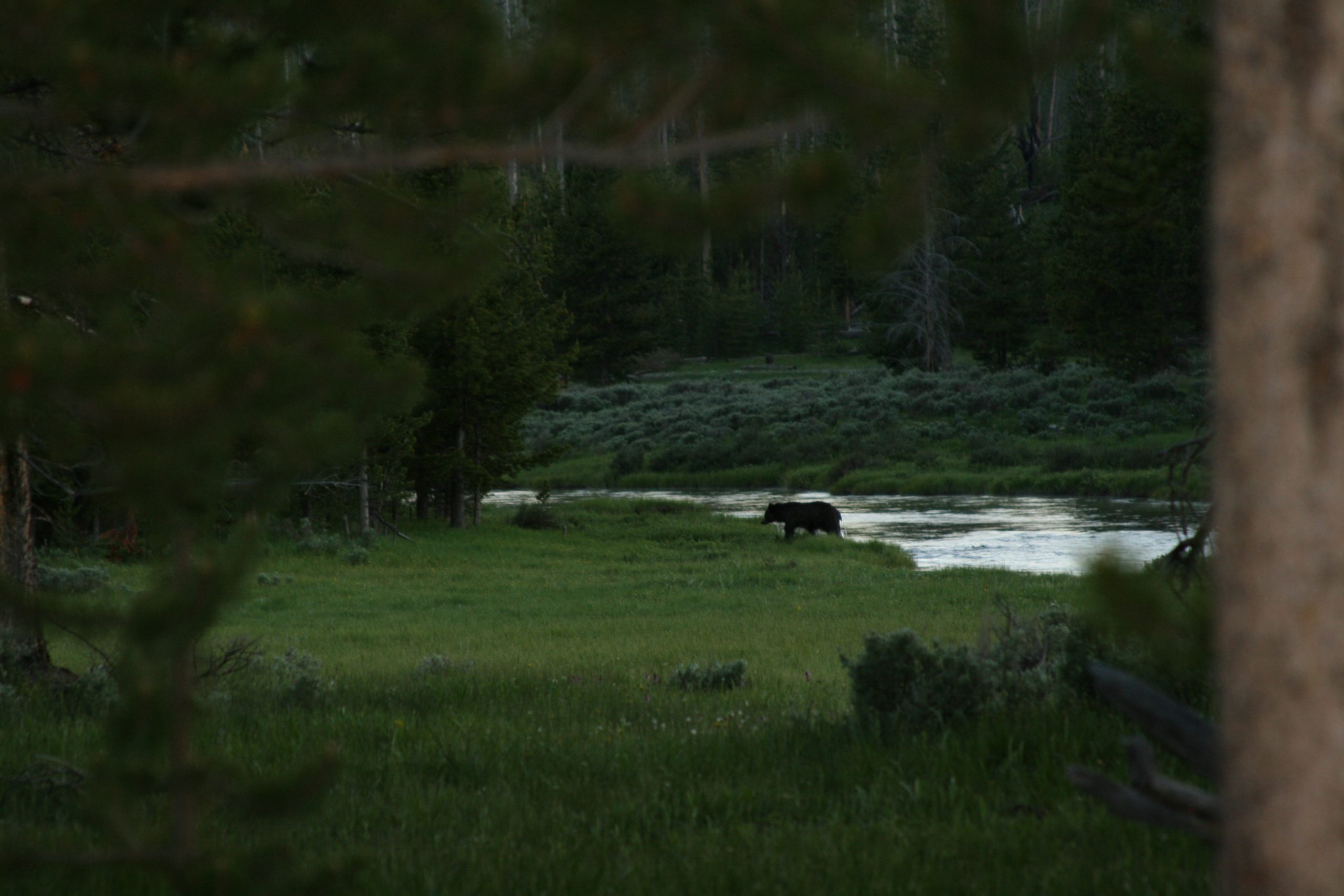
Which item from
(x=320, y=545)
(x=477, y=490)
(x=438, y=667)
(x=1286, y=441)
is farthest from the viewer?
(x=477, y=490)

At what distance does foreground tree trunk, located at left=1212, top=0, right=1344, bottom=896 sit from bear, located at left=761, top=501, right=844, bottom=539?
23.9m

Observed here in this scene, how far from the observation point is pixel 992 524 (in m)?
28.0

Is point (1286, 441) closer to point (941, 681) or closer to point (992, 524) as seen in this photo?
point (941, 681)

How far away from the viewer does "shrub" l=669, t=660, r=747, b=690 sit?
8.59 metres

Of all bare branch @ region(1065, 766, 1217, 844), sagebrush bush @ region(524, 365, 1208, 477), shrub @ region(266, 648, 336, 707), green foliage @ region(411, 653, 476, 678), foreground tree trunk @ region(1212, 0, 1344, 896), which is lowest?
green foliage @ region(411, 653, 476, 678)

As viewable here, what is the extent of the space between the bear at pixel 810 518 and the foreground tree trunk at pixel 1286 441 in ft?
78.3

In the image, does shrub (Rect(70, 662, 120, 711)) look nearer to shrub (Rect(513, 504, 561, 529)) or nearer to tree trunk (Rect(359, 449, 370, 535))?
tree trunk (Rect(359, 449, 370, 535))

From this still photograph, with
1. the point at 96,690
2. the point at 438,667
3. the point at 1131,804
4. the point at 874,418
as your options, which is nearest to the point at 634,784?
the point at 1131,804

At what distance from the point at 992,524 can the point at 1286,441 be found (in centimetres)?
2716

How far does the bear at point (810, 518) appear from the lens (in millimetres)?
25547

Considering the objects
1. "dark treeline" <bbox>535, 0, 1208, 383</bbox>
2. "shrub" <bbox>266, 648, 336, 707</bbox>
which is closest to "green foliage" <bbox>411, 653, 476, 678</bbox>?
"shrub" <bbox>266, 648, 336, 707</bbox>

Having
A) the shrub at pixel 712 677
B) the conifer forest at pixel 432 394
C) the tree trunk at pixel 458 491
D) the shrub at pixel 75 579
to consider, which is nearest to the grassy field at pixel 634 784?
the conifer forest at pixel 432 394

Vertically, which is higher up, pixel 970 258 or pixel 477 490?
pixel 970 258

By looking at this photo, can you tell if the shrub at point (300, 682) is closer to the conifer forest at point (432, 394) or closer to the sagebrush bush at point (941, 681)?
the conifer forest at point (432, 394)
